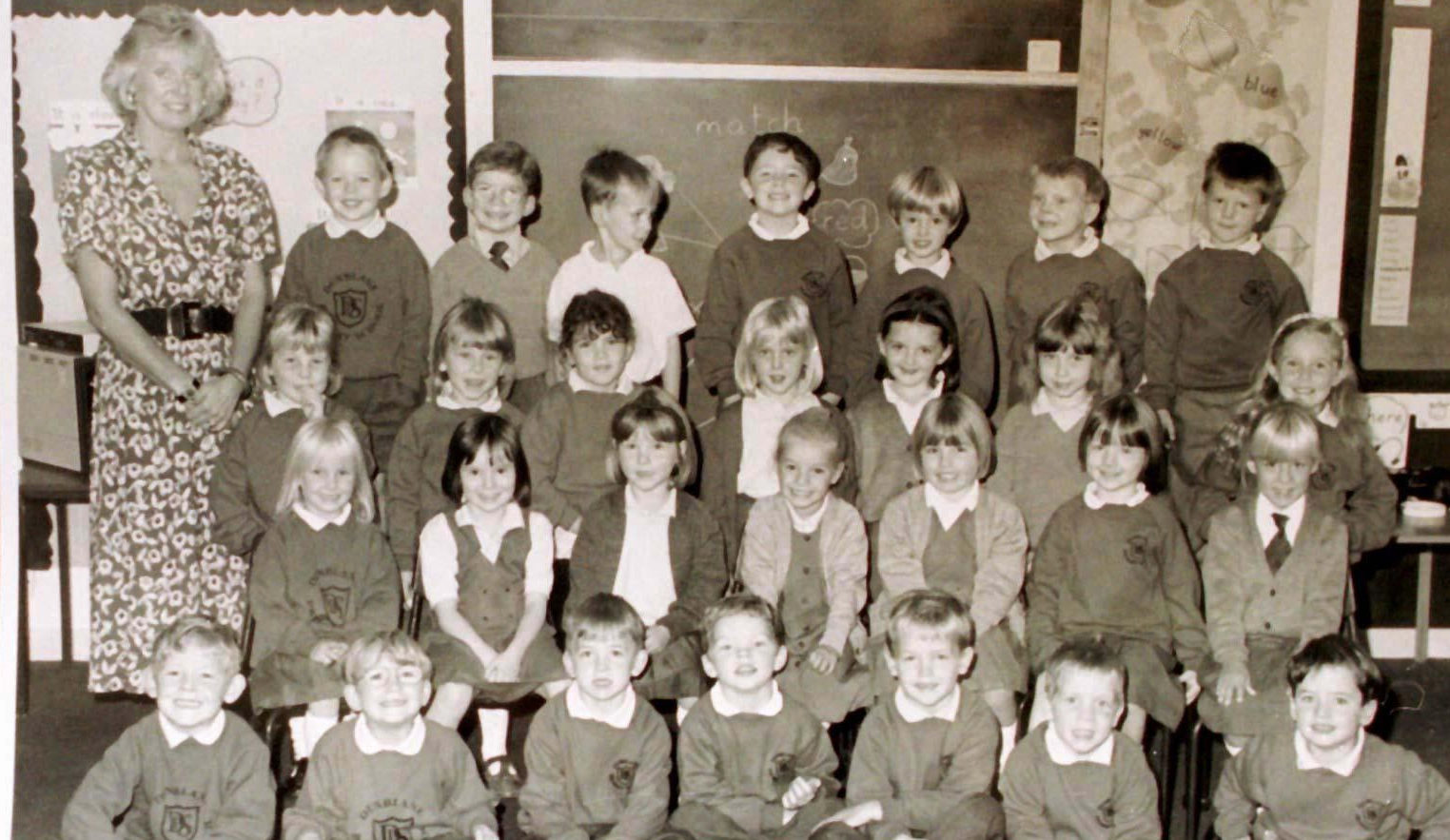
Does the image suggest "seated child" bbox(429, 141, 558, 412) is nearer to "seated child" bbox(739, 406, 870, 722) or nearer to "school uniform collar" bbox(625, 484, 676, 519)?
"school uniform collar" bbox(625, 484, 676, 519)

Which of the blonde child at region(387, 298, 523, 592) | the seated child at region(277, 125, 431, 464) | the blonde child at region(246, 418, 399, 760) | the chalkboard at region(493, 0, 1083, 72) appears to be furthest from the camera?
the chalkboard at region(493, 0, 1083, 72)

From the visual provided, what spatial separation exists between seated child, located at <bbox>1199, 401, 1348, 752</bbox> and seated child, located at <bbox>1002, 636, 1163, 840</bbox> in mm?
474

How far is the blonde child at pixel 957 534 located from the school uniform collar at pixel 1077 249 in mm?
898

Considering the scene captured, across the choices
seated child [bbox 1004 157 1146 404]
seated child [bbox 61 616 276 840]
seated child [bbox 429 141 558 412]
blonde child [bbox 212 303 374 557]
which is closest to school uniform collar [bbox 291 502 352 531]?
blonde child [bbox 212 303 374 557]

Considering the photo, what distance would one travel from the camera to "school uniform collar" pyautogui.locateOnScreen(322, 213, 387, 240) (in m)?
3.81

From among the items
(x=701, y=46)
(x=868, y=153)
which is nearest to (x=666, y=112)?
(x=701, y=46)

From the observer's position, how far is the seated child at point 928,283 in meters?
3.89

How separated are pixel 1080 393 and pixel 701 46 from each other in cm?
151

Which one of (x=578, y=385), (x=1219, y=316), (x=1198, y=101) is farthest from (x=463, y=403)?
(x=1198, y=101)

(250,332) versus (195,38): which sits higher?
(195,38)

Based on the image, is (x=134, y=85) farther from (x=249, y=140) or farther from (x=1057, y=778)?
(x=1057, y=778)

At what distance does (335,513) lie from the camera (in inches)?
129

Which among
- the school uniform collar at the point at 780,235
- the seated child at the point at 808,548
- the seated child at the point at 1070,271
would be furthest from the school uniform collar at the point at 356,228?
the seated child at the point at 1070,271

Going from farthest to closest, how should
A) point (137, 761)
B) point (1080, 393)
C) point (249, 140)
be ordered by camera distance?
point (249, 140) → point (1080, 393) → point (137, 761)
